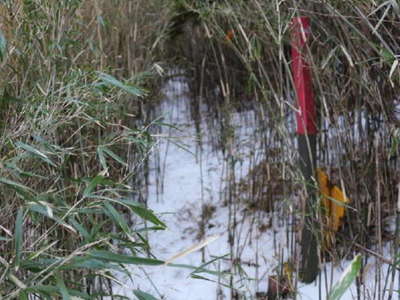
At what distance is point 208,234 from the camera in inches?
102

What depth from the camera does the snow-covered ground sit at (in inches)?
80.7

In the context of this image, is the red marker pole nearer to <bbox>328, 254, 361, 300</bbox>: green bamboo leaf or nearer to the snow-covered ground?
the snow-covered ground

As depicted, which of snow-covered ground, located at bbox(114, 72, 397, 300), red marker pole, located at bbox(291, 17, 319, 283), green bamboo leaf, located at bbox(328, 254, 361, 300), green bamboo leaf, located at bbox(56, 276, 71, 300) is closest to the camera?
green bamboo leaf, located at bbox(328, 254, 361, 300)

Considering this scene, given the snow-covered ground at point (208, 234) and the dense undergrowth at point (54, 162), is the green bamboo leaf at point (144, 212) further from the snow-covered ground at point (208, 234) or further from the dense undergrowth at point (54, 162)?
the snow-covered ground at point (208, 234)

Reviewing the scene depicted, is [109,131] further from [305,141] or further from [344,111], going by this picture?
[344,111]

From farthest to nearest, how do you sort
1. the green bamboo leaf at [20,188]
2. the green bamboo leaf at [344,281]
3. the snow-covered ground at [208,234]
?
1. the snow-covered ground at [208,234]
2. the green bamboo leaf at [20,188]
3. the green bamboo leaf at [344,281]

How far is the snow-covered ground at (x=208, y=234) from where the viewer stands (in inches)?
80.7

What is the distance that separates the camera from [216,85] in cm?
397

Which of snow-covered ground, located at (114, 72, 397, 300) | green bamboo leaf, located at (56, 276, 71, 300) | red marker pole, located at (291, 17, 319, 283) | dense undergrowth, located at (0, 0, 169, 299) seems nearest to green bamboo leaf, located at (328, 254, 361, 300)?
dense undergrowth, located at (0, 0, 169, 299)

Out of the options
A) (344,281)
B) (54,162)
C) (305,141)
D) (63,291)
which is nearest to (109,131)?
(54,162)

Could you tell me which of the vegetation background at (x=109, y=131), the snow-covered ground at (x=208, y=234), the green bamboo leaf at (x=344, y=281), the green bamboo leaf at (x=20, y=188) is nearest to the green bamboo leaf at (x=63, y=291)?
the vegetation background at (x=109, y=131)

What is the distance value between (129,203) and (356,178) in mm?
1141

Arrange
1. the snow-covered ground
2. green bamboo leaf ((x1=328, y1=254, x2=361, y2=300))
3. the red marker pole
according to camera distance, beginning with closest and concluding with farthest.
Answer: green bamboo leaf ((x1=328, y1=254, x2=361, y2=300)) → the red marker pole → the snow-covered ground

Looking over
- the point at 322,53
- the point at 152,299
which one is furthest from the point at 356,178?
the point at 152,299
